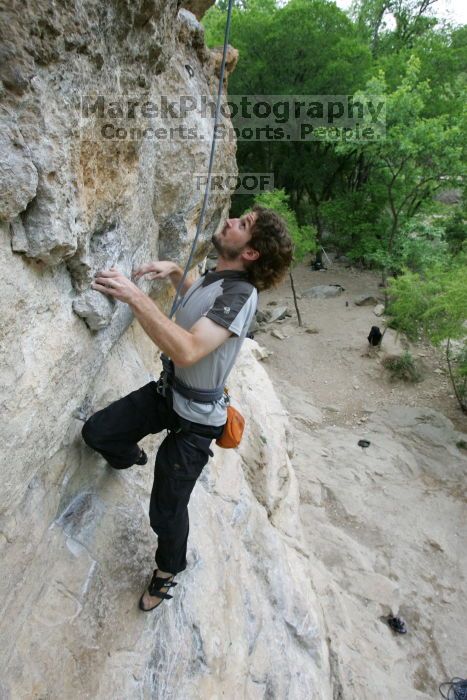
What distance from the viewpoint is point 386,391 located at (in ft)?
38.6

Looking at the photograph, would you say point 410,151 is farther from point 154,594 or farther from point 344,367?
point 154,594

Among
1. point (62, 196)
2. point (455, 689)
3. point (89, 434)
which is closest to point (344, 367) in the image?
point (455, 689)

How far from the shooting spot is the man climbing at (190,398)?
253 centimetres

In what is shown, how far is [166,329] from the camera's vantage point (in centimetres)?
214

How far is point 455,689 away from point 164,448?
A: 17.0 feet

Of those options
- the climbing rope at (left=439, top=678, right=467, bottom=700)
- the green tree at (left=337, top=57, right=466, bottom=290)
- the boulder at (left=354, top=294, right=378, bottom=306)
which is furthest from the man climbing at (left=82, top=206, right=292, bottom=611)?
the boulder at (left=354, top=294, right=378, bottom=306)

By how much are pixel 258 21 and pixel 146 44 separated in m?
17.7

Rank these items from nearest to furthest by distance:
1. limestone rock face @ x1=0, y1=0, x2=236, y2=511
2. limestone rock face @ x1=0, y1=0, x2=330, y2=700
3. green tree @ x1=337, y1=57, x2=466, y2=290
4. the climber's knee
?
limestone rock face @ x1=0, y1=0, x2=236, y2=511 < limestone rock face @ x1=0, y1=0, x2=330, y2=700 < the climber's knee < green tree @ x1=337, y1=57, x2=466, y2=290

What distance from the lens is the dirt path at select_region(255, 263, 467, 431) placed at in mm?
11281

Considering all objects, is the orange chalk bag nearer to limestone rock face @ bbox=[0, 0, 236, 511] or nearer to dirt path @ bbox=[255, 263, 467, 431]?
limestone rock face @ bbox=[0, 0, 236, 511]

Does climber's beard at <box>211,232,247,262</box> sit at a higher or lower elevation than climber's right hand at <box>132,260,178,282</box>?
higher

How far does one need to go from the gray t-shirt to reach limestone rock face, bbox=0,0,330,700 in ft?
1.61

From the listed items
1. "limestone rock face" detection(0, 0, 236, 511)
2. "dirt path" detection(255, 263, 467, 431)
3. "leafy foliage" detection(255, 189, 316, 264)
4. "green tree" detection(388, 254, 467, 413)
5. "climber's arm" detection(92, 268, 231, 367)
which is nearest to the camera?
"limestone rock face" detection(0, 0, 236, 511)

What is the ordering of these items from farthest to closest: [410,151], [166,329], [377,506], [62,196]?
1. [410,151]
2. [377,506]
3. [166,329]
4. [62,196]
